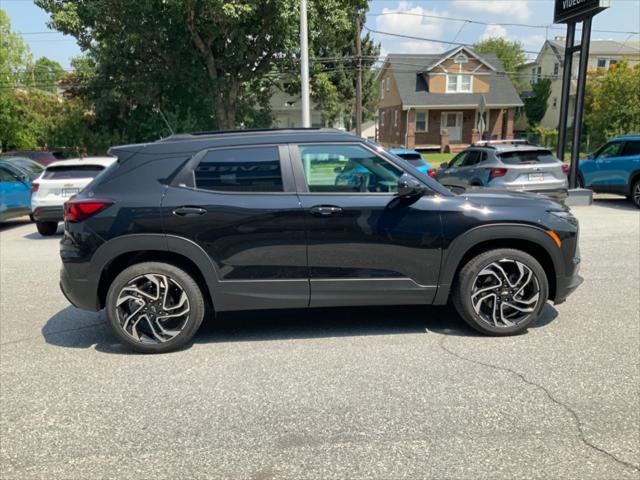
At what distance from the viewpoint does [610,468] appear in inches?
106

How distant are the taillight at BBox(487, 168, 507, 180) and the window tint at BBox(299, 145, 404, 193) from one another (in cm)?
721

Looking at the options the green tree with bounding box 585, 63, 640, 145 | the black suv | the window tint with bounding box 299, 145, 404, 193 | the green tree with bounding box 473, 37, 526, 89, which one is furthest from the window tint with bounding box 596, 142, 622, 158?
the green tree with bounding box 473, 37, 526, 89

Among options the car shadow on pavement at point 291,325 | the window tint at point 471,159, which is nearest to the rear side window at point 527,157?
the window tint at point 471,159

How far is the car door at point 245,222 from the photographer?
13.6 ft

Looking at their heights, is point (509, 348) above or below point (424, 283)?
below

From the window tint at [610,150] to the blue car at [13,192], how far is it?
1422cm

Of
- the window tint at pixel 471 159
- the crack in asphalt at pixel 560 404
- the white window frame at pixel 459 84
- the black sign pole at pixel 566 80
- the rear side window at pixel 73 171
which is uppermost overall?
the white window frame at pixel 459 84

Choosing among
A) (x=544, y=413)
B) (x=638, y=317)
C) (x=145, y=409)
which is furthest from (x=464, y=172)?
(x=145, y=409)

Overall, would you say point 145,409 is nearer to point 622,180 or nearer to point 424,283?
point 424,283

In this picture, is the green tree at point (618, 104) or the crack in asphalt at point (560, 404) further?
the green tree at point (618, 104)

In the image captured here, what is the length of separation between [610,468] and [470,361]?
136 cm

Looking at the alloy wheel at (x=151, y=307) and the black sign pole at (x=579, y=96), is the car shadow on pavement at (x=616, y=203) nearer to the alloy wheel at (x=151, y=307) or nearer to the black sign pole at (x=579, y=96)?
the black sign pole at (x=579, y=96)

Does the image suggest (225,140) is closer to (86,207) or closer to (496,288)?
(86,207)

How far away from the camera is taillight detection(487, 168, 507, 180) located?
10.7 meters
